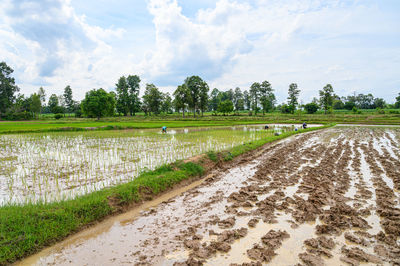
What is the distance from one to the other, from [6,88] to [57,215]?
70.2m

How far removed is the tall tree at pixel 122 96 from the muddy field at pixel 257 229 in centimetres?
6274

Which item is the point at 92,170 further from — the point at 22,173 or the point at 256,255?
the point at 256,255

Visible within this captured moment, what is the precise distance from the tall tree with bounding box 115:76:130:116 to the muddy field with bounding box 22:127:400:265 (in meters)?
62.7

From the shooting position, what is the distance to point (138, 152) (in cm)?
1123

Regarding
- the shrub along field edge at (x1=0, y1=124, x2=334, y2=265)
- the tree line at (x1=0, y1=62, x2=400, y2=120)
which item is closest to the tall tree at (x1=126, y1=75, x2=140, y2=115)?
the tree line at (x1=0, y1=62, x2=400, y2=120)

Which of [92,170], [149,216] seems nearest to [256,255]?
[149,216]

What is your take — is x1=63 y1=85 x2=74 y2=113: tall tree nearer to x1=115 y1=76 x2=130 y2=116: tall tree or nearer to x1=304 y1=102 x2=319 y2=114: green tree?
x1=115 y1=76 x2=130 y2=116: tall tree

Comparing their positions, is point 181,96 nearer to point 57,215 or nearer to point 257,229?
point 57,215

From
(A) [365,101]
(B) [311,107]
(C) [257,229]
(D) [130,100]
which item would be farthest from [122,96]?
(A) [365,101]

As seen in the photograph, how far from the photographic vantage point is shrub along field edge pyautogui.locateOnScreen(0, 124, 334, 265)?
3525 mm

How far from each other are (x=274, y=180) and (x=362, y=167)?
4.44 metres

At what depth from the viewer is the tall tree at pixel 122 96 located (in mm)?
64688

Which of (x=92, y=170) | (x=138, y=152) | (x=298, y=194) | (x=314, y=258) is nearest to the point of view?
(x=314, y=258)

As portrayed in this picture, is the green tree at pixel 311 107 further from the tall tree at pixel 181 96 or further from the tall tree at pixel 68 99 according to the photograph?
the tall tree at pixel 68 99
